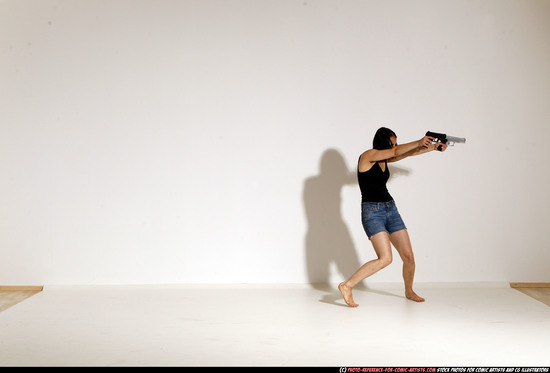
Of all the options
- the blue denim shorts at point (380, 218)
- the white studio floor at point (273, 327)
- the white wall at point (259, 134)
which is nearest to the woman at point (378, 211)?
the blue denim shorts at point (380, 218)

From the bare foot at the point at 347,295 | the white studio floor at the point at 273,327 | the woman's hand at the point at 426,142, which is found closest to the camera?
the white studio floor at the point at 273,327

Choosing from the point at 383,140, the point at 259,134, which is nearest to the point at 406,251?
the point at 383,140

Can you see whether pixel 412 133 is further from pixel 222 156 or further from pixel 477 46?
pixel 222 156

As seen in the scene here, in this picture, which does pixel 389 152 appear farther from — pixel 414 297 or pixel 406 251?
pixel 414 297

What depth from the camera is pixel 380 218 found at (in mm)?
3902

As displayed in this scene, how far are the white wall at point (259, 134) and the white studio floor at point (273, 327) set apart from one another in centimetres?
32

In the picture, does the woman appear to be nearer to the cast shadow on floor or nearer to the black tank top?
the black tank top

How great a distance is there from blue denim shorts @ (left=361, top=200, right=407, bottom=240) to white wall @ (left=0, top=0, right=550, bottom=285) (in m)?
0.74

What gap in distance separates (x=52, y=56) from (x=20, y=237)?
157 centimetres

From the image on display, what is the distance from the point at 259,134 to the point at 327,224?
0.95 metres

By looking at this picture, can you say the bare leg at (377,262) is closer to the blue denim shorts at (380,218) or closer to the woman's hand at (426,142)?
the blue denim shorts at (380,218)

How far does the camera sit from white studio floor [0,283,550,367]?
2.89 meters

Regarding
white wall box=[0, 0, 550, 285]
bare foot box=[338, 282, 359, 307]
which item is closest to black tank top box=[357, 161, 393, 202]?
bare foot box=[338, 282, 359, 307]

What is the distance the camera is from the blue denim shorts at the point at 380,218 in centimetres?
389
